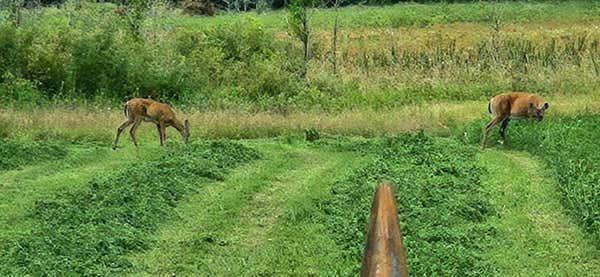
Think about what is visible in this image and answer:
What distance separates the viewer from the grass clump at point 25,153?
1479cm

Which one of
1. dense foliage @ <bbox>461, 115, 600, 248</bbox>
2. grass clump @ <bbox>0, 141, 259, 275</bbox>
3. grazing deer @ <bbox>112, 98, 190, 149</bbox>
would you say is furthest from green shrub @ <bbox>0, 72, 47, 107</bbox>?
dense foliage @ <bbox>461, 115, 600, 248</bbox>

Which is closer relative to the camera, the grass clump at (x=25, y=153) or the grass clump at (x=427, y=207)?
the grass clump at (x=427, y=207)

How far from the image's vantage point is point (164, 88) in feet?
78.0

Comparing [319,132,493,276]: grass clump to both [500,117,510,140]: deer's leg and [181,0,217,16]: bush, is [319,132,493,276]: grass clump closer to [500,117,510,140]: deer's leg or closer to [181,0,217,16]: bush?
[500,117,510,140]: deer's leg

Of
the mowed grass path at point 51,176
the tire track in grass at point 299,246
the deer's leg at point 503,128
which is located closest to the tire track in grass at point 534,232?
the tire track in grass at point 299,246

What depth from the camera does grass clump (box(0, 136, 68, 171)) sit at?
14789 millimetres

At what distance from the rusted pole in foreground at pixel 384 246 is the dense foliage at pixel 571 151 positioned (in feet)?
25.5

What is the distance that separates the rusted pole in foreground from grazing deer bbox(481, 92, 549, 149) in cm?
1576

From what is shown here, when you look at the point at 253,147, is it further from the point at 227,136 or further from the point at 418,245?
the point at 418,245

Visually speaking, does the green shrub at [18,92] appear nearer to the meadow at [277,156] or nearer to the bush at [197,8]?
→ the meadow at [277,156]

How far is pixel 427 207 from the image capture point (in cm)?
1101

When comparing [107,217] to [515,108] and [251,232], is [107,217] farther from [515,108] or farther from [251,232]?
[515,108]

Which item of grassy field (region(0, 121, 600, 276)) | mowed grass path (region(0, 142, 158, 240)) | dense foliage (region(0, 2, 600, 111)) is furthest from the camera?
dense foliage (region(0, 2, 600, 111))

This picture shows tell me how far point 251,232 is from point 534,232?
3.24 meters
